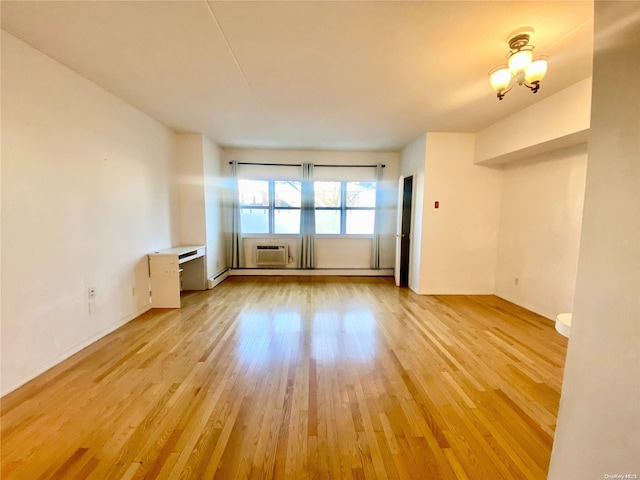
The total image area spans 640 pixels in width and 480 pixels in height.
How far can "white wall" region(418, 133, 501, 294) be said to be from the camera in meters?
4.09

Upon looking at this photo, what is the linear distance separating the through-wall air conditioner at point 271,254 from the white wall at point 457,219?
273cm

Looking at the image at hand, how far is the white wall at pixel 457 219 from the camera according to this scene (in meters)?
4.09

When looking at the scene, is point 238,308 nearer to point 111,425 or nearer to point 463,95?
point 111,425

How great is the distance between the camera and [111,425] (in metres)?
1.57

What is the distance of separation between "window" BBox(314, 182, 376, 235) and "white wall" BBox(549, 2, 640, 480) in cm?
481

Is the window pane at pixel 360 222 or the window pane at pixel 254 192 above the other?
the window pane at pixel 254 192

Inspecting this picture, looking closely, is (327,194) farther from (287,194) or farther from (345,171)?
(287,194)

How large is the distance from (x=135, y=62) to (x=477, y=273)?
5.11 m

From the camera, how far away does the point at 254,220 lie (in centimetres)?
557

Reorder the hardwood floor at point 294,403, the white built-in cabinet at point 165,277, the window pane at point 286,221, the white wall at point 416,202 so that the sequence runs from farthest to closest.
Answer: the window pane at point 286,221, the white wall at point 416,202, the white built-in cabinet at point 165,277, the hardwood floor at point 294,403

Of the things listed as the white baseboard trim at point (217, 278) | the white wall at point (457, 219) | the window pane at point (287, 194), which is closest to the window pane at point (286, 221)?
the window pane at point (287, 194)

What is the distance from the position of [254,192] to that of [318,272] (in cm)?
220

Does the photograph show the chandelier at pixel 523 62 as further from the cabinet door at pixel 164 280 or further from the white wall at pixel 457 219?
the cabinet door at pixel 164 280

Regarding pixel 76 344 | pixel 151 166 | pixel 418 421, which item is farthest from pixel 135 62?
pixel 418 421
